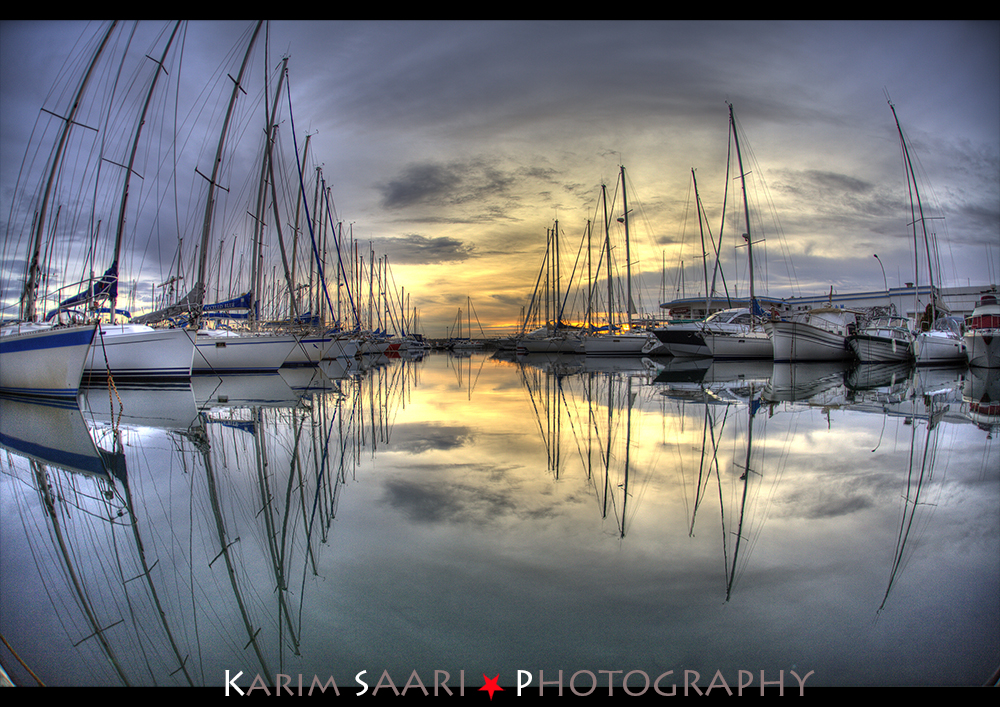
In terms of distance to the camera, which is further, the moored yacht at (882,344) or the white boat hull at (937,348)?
the moored yacht at (882,344)

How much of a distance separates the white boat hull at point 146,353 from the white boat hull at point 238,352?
336cm

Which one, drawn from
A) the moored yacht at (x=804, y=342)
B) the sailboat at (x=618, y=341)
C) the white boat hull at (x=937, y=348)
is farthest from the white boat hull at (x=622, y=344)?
the white boat hull at (x=937, y=348)

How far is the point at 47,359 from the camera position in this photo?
12.9 metres

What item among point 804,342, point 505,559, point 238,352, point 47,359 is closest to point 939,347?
point 804,342

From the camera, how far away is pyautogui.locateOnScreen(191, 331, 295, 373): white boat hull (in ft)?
69.3

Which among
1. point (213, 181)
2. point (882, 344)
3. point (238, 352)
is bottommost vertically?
point (882, 344)

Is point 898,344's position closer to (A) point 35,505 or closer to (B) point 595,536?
(B) point 595,536

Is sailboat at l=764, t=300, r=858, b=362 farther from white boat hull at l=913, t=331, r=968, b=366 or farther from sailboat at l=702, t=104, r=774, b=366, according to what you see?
white boat hull at l=913, t=331, r=968, b=366

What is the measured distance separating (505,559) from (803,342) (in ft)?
88.3

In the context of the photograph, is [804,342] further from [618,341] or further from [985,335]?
[618,341]

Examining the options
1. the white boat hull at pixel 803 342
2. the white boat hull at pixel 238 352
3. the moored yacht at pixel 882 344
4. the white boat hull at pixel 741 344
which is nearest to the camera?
the white boat hull at pixel 238 352

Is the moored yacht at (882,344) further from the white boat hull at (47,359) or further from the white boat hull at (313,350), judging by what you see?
the white boat hull at (47,359)

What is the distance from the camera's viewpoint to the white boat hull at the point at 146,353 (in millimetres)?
16938
